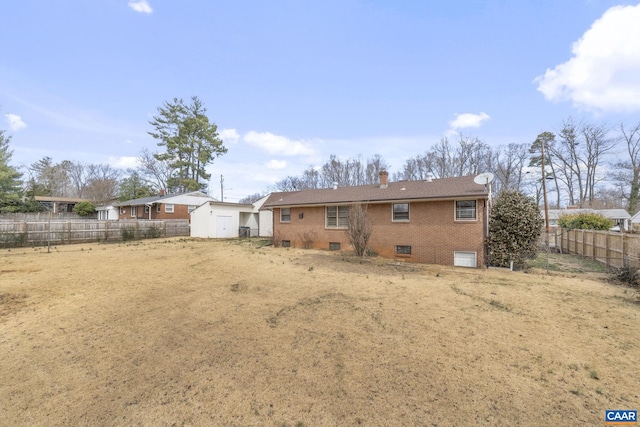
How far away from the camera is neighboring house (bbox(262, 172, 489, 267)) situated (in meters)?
10.7

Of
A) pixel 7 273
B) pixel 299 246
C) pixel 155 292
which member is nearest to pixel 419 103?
pixel 299 246

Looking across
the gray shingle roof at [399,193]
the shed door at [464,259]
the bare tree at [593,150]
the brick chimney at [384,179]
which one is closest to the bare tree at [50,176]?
the gray shingle roof at [399,193]

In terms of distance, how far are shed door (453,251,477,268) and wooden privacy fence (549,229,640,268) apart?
161 inches

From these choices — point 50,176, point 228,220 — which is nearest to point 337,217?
point 228,220

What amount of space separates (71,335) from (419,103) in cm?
1771

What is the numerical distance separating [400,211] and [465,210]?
2.67 m

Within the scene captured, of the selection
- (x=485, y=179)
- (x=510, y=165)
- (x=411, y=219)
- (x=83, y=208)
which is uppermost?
(x=510, y=165)

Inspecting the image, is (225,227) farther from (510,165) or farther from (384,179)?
(510,165)

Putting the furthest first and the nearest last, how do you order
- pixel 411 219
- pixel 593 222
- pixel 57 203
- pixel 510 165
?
pixel 57 203
pixel 510 165
pixel 593 222
pixel 411 219

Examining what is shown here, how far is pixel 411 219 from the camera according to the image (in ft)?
39.6

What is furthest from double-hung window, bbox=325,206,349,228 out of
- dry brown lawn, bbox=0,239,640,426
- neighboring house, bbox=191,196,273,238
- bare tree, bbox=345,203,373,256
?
neighboring house, bbox=191,196,273,238

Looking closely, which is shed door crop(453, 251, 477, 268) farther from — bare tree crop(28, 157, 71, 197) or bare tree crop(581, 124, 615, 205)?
bare tree crop(28, 157, 71, 197)

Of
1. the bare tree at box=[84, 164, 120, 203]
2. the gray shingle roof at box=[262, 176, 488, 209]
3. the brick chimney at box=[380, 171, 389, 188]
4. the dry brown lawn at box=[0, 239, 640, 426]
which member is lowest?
the dry brown lawn at box=[0, 239, 640, 426]

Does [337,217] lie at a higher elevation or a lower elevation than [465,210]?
lower
